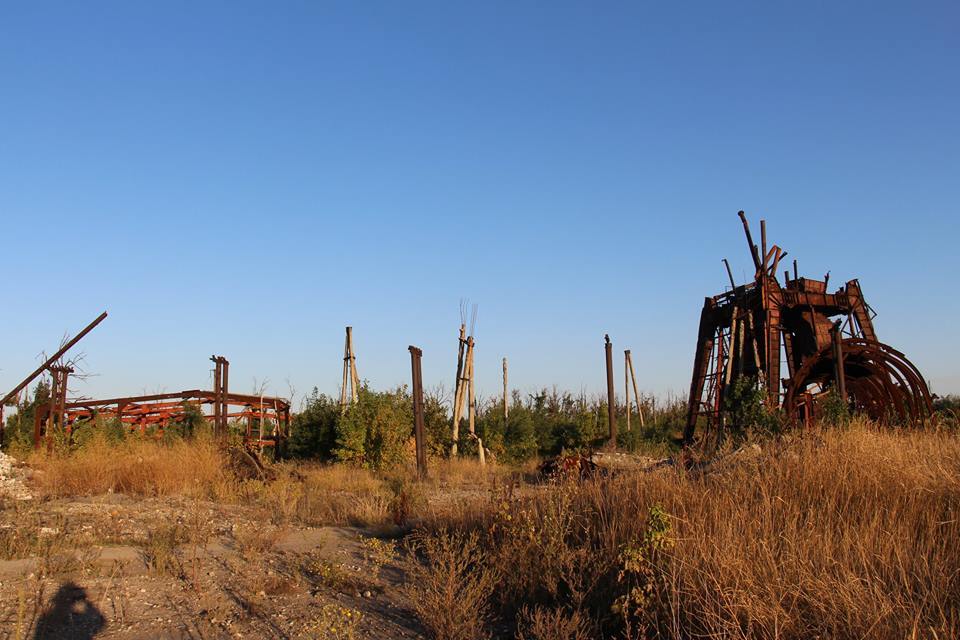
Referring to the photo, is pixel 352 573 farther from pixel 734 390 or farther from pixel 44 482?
pixel 734 390

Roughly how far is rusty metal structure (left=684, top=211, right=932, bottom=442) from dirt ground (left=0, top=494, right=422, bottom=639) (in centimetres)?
1483

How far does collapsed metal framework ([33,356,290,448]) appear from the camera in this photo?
19484 millimetres

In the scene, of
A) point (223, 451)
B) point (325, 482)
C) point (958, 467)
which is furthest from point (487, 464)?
point (958, 467)

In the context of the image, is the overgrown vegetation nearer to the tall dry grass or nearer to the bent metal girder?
the tall dry grass

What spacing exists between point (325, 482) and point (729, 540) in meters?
12.0

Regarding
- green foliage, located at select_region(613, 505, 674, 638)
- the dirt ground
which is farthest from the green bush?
green foliage, located at select_region(613, 505, 674, 638)

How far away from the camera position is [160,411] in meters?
23.0

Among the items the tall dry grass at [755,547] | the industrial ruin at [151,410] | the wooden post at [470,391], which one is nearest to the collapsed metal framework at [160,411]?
the industrial ruin at [151,410]

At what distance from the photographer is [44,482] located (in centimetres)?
1519

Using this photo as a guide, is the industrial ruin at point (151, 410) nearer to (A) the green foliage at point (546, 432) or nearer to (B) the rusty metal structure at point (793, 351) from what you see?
(A) the green foliage at point (546, 432)

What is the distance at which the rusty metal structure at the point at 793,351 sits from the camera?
69.1ft

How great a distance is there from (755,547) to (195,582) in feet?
16.8

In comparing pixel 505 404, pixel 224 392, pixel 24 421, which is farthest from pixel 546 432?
pixel 24 421

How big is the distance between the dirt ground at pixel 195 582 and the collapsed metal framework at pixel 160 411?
891cm
